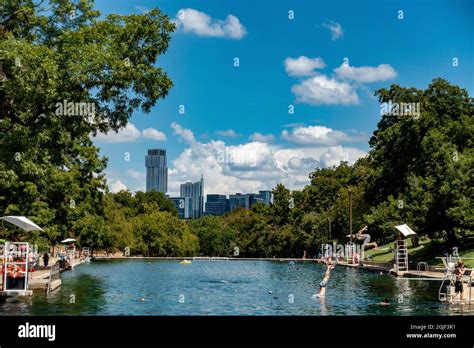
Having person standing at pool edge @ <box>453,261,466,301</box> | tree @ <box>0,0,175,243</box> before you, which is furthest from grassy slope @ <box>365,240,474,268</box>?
tree @ <box>0,0,175,243</box>

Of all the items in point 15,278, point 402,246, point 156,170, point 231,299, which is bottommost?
point 231,299

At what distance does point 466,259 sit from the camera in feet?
124

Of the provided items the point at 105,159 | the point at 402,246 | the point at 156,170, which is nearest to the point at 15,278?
the point at 402,246

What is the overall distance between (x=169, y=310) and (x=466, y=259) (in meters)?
22.7

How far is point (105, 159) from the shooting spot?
5634 centimetres

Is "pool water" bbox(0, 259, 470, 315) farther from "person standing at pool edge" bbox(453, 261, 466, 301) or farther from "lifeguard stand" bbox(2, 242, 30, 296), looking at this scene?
"person standing at pool edge" bbox(453, 261, 466, 301)

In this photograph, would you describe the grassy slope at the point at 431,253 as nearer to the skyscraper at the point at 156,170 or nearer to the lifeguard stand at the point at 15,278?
the lifeguard stand at the point at 15,278

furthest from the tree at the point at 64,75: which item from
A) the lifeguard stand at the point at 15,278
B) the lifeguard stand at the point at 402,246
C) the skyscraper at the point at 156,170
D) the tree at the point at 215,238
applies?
the tree at the point at 215,238

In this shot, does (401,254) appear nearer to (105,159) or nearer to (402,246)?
(402,246)

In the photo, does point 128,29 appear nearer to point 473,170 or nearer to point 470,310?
point 470,310

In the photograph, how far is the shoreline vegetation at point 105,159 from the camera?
2250cm

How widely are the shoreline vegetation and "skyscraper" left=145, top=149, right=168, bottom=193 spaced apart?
913 cm

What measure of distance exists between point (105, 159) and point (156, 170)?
5152 centimetres
